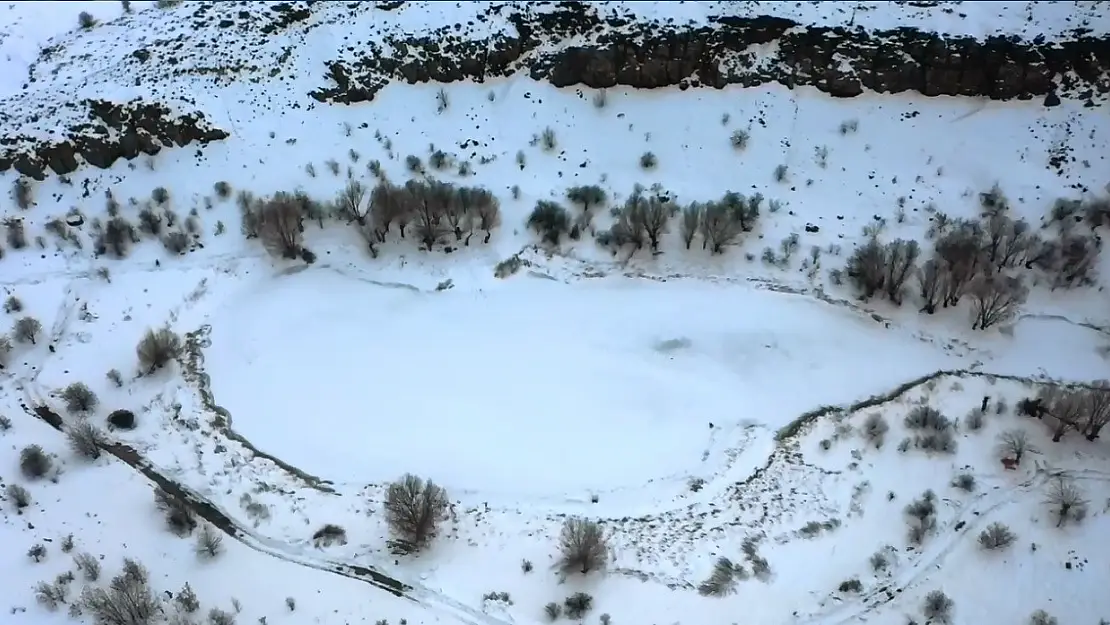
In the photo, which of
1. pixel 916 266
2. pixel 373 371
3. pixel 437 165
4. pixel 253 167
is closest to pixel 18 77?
pixel 253 167

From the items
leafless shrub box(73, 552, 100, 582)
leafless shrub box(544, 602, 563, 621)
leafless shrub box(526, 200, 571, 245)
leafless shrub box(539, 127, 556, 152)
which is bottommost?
leafless shrub box(544, 602, 563, 621)

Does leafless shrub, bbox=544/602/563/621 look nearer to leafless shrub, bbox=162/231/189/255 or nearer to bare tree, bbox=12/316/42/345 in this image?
bare tree, bbox=12/316/42/345

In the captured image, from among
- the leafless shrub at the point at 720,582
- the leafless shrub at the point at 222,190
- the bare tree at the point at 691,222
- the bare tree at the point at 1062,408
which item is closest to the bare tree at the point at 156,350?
the leafless shrub at the point at 222,190

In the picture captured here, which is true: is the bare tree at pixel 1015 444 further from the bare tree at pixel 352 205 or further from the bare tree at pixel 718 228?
the bare tree at pixel 352 205

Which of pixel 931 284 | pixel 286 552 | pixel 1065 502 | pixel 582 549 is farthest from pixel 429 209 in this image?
pixel 1065 502

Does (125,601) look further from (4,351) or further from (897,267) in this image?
(897,267)

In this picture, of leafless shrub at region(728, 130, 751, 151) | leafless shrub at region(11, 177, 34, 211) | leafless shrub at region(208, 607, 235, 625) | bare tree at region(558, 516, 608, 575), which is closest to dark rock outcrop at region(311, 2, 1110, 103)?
leafless shrub at region(728, 130, 751, 151)
